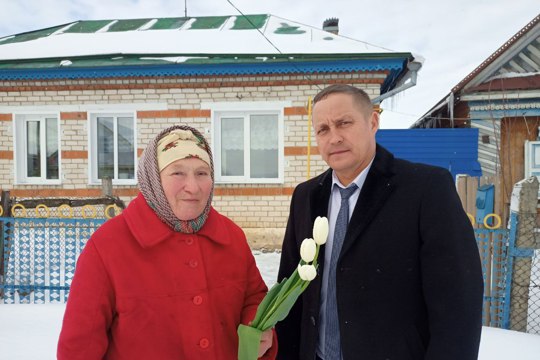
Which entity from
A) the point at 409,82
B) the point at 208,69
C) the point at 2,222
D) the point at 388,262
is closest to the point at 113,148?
the point at 208,69

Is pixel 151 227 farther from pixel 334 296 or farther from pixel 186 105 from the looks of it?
pixel 186 105

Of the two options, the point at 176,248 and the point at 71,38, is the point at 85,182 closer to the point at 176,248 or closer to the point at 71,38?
the point at 71,38

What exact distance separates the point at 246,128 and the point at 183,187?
6.14 meters

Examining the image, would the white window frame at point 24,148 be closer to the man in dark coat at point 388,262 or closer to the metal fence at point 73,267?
the metal fence at point 73,267

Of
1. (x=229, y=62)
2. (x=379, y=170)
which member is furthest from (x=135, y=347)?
(x=229, y=62)

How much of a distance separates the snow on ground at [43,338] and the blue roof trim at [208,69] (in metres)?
4.85

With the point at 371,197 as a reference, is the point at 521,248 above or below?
below

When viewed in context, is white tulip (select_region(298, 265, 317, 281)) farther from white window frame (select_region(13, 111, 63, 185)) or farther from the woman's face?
white window frame (select_region(13, 111, 63, 185))

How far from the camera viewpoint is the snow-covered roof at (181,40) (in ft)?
23.8

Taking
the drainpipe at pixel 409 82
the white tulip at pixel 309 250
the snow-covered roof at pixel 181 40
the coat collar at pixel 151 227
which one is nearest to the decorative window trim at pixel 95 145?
the snow-covered roof at pixel 181 40

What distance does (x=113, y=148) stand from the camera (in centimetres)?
774

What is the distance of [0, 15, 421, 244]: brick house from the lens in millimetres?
7039

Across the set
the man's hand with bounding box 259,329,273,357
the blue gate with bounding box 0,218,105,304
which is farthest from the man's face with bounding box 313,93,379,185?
the blue gate with bounding box 0,218,105,304

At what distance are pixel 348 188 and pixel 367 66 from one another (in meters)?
6.01
